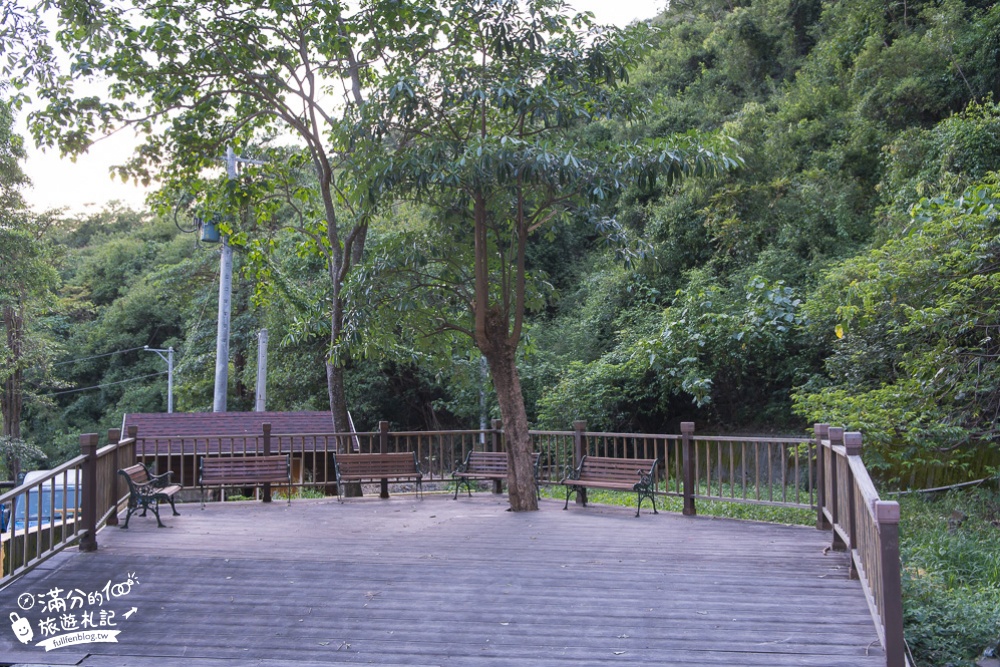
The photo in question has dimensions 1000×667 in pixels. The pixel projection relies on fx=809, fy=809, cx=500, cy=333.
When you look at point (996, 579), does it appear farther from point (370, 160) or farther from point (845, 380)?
point (370, 160)

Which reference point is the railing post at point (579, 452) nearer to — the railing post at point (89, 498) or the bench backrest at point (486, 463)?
the bench backrest at point (486, 463)

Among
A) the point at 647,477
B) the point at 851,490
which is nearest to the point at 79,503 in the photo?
the point at 647,477

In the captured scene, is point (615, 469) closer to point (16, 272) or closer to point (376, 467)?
point (376, 467)

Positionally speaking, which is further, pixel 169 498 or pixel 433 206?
pixel 433 206

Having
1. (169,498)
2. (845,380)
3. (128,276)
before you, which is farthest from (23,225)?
(128,276)

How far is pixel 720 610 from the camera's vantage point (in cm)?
586

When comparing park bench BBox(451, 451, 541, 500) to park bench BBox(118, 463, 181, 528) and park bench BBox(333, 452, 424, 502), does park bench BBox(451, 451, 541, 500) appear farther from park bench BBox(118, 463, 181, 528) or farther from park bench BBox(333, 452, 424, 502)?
park bench BBox(118, 463, 181, 528)

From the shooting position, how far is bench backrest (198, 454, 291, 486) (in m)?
11.5

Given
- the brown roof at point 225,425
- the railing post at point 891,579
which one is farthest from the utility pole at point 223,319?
the railing post at point 891,579

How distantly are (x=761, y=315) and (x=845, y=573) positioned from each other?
8.68 meters

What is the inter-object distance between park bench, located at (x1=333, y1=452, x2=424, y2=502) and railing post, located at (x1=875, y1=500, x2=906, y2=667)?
8.06 meters

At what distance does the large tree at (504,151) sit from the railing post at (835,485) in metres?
3.73

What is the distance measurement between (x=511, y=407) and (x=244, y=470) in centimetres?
411

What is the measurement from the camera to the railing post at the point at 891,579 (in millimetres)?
4207
